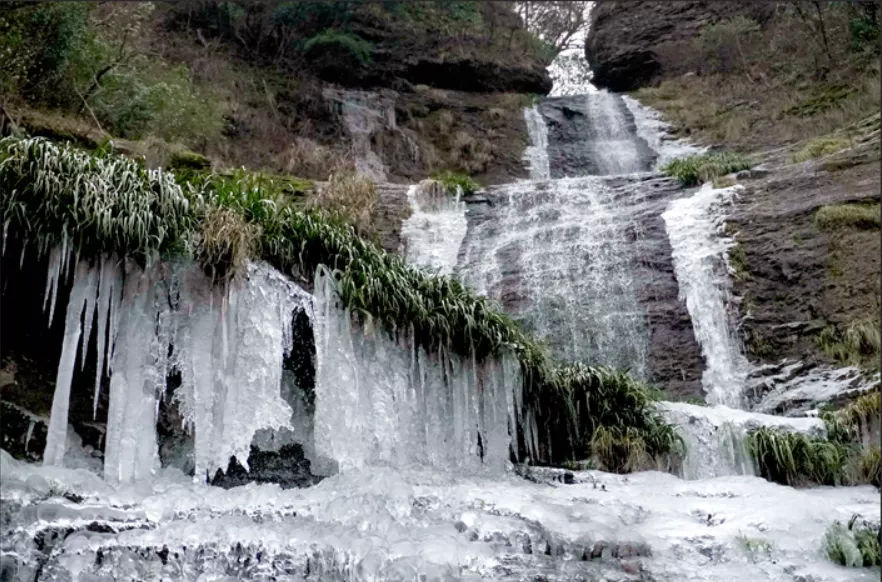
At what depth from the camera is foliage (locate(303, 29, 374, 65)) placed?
23.5 m

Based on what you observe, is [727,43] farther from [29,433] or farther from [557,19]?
[29,433]

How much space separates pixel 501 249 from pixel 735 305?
368cm

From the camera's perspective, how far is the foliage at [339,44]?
23.5 meters

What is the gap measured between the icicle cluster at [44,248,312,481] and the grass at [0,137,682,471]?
256 millimetres

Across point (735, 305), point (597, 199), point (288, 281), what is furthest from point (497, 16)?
point (288, 281)

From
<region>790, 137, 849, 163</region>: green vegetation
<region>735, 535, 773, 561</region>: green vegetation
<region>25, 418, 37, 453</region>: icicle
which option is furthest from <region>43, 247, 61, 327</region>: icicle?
<region>790, 137, 849, 163</region>: green vegetation

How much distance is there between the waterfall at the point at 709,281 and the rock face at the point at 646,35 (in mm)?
13329

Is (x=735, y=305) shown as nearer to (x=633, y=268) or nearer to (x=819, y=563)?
(x=633, y=268)

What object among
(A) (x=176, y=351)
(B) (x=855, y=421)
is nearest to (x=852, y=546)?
(B) (x=855, y=421)

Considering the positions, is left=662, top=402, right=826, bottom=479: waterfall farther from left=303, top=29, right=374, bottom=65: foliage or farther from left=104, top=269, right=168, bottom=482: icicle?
left=303, top=29, right=374, bottom=65: foliage

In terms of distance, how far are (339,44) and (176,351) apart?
655 inches

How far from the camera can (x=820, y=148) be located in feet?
47.6

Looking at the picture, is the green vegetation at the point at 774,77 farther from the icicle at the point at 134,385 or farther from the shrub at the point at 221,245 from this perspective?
the icicle at the point at 134,385

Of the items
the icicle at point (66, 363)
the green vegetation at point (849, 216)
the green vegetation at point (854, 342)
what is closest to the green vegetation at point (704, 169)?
the green vegetation at point (849, 216)
